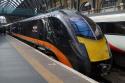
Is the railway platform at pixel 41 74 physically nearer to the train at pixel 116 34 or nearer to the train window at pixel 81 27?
the train window at pixel 81 27

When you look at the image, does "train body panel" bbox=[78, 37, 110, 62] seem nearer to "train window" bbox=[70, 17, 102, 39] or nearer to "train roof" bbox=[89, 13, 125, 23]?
"train window" bbox=[70, 17, 102, 39]

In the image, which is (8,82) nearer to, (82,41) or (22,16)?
(82,41)

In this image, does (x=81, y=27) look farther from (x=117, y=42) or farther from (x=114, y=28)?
(x=114, y=28)

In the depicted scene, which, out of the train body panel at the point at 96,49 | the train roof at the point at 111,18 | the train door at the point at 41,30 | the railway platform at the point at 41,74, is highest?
the train roof at the point at 111,18

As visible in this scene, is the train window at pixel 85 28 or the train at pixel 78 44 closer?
the train at pixel 78 44

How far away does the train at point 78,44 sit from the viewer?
39.0 ft

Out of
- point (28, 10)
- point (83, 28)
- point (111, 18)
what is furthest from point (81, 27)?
point (28, 10)

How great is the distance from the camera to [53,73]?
371 inches

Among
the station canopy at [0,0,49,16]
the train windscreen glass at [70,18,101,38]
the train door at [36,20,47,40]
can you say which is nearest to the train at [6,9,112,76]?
the train windscreen glass at [70,18,101,38]

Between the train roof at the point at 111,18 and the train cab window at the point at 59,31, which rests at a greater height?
the train roof at the point at 111,18

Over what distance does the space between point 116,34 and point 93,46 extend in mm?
4195

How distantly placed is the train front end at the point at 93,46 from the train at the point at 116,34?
89.0 inches

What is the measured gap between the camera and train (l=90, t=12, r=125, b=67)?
15.6 meters

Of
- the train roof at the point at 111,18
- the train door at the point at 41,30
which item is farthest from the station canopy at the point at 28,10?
the train roof at the point at 111,18
